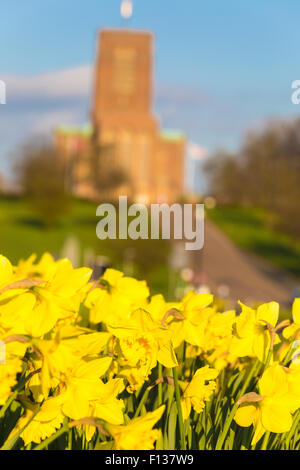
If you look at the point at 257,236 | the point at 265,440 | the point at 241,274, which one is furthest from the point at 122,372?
the point at 257,236

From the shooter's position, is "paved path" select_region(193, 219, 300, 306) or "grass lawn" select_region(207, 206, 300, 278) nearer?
"paved path" select_region(193, 219, 300, 306)

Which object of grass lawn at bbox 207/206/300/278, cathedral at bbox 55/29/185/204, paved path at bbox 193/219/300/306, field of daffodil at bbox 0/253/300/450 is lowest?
field of daffodil at bbox 0/253/300/450

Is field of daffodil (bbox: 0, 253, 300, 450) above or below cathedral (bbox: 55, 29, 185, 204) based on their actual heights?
below

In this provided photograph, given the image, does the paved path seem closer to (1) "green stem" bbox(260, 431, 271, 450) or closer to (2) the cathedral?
(2) the cathedral

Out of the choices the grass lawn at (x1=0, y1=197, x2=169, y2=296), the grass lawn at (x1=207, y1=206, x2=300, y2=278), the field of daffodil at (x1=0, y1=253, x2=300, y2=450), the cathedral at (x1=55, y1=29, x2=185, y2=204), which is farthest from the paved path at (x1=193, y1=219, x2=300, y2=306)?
the field of daffodil at (x1=0, y1=253, x2=300, y2=450)

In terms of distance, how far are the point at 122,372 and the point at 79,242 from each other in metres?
48.5

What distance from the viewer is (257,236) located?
206 ft

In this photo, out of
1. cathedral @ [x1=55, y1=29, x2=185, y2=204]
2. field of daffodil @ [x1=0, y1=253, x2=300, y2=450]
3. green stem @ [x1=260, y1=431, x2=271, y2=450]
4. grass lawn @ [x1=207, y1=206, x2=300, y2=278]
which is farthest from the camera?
cathedral @ [x1=55, y1=29, x2=185, y2=204]

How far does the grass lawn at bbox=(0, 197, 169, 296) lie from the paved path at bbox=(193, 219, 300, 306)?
4.12 metres

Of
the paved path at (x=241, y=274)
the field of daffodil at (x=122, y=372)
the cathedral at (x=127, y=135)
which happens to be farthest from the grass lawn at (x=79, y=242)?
the field of daffodil at (x=122, y=372)

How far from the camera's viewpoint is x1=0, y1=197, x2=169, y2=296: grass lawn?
33.6 meters

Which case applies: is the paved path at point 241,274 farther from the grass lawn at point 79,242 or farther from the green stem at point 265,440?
the green stem at point 265,440

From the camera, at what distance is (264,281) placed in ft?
146
